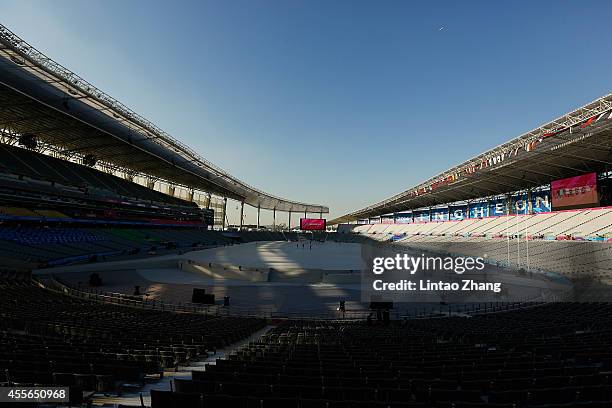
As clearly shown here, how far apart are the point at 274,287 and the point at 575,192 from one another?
4234cm

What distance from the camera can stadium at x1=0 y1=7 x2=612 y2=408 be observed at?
5.12 m

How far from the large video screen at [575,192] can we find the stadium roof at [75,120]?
55151 millimetres

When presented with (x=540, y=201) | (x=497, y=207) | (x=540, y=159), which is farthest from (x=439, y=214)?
(x=540, y=159)

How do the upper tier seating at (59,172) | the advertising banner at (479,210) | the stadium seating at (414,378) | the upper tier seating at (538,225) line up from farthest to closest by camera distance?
the advertising banner at (479,210)
the upper tier seating at (59,172)
the upper tier seating at (538,225)
the stadium seating at (414,378)

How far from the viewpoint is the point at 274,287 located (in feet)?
97.6

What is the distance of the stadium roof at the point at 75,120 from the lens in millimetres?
27141

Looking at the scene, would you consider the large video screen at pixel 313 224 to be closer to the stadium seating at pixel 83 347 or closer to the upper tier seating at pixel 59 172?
the upper tier seating at pixel 59 172

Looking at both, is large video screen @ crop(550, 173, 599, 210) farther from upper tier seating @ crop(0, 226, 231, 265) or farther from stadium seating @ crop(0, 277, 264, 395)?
upper tier seating @ crop(0, 226, 231, 265)

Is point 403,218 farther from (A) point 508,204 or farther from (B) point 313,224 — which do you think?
(A) point 508,204

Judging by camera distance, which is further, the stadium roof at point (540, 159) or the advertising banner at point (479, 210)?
the advertising banner at point (479, 210)

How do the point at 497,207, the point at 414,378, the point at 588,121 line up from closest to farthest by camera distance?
the point at 414,378 < the point at 588,121 < the point at 497,207

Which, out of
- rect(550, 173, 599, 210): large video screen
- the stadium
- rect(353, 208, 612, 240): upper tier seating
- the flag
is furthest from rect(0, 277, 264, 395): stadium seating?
rect(550, 173, 599, 210): large video screen

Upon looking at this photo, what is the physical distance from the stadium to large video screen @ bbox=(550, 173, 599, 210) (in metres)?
0.28

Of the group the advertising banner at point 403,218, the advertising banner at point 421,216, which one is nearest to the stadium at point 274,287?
the advertising banner at point 421,216
